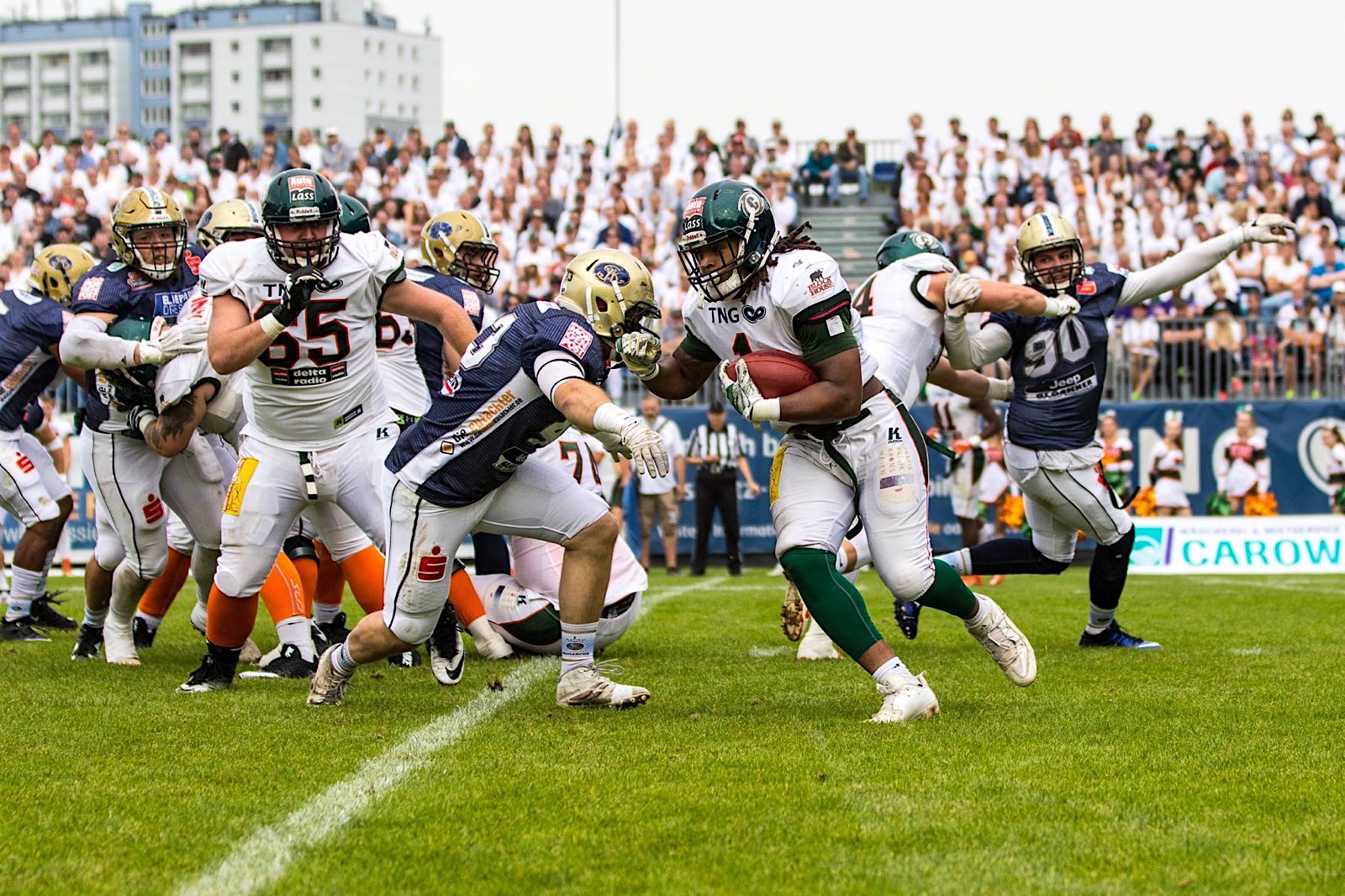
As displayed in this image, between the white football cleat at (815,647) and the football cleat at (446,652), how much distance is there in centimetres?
189

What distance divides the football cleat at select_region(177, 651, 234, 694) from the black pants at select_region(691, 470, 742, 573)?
8.84 m

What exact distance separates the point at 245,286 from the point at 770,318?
2047 millimetres

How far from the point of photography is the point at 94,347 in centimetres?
702

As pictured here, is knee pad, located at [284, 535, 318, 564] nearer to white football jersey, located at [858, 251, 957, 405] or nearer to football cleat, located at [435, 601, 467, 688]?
football cleat, located at [435, 601, 467, 688]

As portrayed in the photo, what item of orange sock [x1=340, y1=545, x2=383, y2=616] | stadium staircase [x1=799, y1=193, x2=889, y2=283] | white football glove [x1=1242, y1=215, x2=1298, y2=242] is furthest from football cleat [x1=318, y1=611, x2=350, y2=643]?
stadium staircase [x1=799, y1=193, x2=889, y2=283]

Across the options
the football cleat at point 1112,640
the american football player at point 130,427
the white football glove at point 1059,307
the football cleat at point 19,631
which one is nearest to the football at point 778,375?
the white football glove at point 1059,307

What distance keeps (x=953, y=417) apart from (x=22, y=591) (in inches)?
368

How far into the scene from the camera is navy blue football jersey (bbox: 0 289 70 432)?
8383 millimetres

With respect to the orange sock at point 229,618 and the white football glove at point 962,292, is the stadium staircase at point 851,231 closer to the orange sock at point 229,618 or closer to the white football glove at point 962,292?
the white football glove at point 962,292

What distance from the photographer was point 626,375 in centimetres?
1694

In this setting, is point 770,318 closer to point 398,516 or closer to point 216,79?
point 398,516

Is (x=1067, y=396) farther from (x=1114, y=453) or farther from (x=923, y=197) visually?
(x=923, y=197)

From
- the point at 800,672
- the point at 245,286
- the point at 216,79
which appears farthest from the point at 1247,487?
the point at 216,79

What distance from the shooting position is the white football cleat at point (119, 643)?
758 cm
